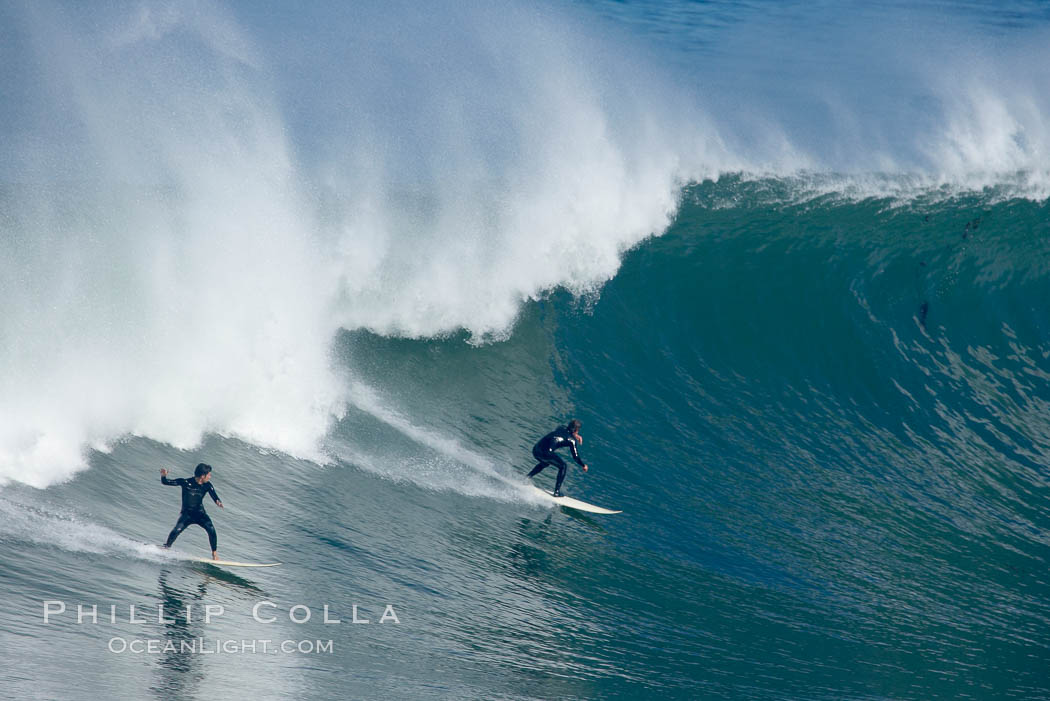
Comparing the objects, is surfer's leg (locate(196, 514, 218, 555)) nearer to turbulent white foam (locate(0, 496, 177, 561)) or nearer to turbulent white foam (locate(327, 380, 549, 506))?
turbulent white foam (locate(0, 496, 177, 561))

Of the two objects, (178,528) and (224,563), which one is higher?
(178,528)

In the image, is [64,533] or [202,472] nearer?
[64,533]

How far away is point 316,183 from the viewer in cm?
1722

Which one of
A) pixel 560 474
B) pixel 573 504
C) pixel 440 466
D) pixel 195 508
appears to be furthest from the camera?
pixel 440 466

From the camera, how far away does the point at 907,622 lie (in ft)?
31.1

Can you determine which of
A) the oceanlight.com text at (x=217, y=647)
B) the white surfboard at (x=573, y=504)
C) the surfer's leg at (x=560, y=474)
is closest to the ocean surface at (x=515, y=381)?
the oceanlight.com text at (x=217, y=647)

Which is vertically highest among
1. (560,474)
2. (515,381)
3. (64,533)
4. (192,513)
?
(515,381)

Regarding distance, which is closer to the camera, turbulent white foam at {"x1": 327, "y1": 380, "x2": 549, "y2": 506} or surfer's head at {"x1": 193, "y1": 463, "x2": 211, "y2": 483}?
surfer's head at {"x1": 193, "y1": 463, "x2": 211, "y2": 483}

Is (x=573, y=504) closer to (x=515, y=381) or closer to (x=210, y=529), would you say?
(x=515, y=381)

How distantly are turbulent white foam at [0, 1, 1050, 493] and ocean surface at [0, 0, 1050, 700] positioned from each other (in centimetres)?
7

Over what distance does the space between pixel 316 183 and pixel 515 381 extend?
18.1 feet

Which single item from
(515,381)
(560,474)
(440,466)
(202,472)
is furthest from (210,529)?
(515,381)

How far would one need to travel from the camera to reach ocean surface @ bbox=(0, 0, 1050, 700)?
8000 millimetres

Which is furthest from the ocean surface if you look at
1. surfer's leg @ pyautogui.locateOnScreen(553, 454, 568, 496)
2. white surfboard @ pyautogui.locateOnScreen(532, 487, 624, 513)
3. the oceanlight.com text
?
surfer's leg @ pyautogui.locateOnScreen(553, 454, 568, 496)
